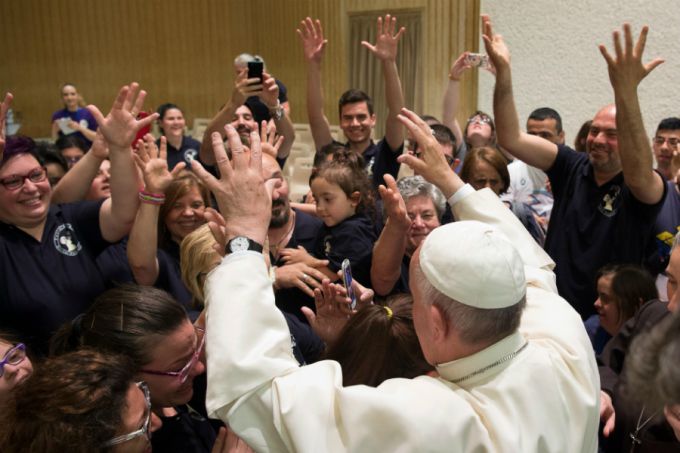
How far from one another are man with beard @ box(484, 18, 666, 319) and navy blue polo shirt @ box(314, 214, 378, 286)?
2.92 feet

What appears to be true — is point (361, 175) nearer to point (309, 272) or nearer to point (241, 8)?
point (309, 272)

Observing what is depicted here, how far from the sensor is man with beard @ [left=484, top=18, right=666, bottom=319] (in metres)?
2.91

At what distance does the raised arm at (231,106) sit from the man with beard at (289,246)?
101cm

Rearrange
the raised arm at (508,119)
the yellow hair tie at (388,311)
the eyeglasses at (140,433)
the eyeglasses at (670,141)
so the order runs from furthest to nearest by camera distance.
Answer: the eyeglasses at (670,141) < the raised arm at (508,119) < the yellow hair tie at (388,311) < the eyeglasses at (140,433)

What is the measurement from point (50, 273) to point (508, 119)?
7.19ft

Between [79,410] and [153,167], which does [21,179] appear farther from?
[79,410]

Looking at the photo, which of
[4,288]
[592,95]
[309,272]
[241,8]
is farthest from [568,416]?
[241,8]

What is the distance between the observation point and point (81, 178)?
3.04 metres

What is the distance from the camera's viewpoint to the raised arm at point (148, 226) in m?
2.59

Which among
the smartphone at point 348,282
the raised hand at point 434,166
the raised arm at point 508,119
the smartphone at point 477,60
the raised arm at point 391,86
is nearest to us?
the raised hand at point 434,166

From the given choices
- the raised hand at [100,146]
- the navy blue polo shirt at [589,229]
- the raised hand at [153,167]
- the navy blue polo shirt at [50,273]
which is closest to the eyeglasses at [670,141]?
the navy blue polo shirt at [589,229]

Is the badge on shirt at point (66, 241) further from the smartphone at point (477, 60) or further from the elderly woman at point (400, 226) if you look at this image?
the smartphone at point (477, 60)

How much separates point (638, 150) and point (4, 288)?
8.63 ft

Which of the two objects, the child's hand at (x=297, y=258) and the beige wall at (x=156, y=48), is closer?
the child's hand at (x=297, y=258)
